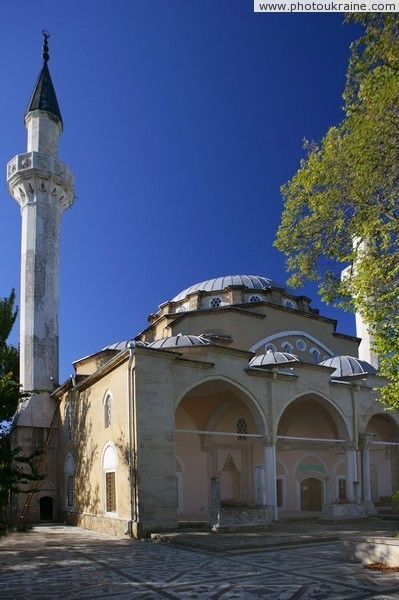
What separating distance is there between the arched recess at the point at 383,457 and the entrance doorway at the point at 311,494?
234 centimetres

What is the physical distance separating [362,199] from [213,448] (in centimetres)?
1152

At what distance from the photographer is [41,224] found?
67.8ft

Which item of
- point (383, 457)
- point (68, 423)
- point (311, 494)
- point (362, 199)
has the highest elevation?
point (362, 199)

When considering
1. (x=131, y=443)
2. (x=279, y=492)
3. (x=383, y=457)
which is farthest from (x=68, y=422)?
(x=383, y=457)

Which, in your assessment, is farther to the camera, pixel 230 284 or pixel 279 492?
pixel 230 284

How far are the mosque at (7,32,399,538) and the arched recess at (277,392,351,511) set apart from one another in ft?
0.16

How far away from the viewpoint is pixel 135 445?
41.4ft

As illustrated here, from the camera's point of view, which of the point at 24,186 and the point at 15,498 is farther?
the point at 24,186

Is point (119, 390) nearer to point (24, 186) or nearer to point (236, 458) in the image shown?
point (236, 458)

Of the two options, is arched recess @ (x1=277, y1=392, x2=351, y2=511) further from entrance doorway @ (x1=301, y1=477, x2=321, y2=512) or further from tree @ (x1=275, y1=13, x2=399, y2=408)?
tree @ (x1=275, y1=13, x2=399, y2=408)

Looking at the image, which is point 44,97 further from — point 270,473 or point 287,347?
point 270,473

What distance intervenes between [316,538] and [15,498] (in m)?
10.9

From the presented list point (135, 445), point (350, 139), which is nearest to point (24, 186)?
point (135, 445)

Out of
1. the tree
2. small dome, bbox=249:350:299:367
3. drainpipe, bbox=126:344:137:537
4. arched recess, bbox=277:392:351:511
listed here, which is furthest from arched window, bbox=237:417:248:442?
the tree
